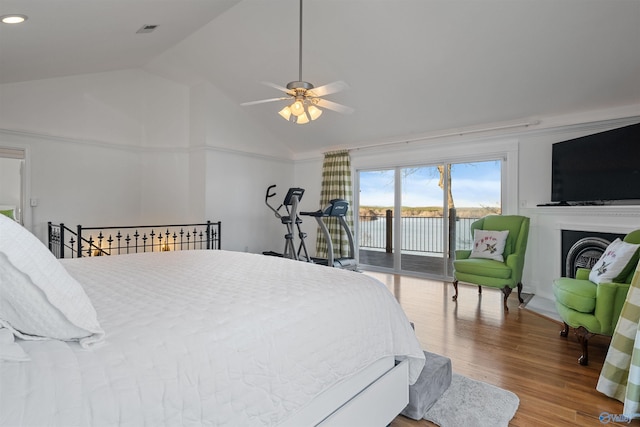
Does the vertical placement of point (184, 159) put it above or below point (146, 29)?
below

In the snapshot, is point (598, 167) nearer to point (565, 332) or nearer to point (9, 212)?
point (565, 332)

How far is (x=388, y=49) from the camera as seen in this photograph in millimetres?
4086

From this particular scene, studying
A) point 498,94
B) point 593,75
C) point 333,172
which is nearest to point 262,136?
point 333,172

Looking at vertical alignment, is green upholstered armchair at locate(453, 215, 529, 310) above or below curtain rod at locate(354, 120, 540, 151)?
below

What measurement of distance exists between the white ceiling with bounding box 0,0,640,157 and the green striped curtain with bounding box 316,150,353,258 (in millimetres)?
995

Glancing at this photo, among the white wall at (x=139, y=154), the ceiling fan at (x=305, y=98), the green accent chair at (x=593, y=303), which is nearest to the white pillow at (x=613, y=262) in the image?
the green accent chair at (x=593, y=303)

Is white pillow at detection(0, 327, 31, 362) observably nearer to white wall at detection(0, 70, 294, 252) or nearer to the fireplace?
the fireplace

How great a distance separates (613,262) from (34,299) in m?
3.47

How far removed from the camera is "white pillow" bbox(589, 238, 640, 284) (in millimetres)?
2508

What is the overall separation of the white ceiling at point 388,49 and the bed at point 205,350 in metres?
2.31

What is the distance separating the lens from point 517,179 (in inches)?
183

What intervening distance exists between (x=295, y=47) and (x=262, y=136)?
243 centimetres

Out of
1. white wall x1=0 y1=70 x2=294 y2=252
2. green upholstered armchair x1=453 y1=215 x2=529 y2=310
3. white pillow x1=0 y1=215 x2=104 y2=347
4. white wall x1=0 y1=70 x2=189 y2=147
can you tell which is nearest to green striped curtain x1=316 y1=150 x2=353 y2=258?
white wall x1=0 y1=70 x2=294 y2=252

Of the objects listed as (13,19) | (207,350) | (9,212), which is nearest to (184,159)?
(9,212)
